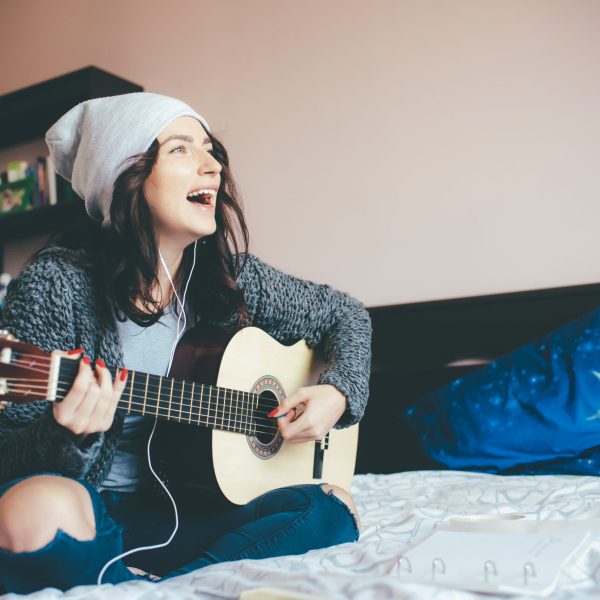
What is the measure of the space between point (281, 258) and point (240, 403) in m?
1.08

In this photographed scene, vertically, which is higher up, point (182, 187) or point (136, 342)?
point (182, 187)

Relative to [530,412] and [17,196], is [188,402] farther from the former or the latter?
[17,196]

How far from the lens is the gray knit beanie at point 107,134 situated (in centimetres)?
125

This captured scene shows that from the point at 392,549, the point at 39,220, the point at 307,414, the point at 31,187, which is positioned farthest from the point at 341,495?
the point at 31,187

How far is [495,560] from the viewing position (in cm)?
73

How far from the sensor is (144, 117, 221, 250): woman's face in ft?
4.15

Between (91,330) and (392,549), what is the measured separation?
1.86 ft

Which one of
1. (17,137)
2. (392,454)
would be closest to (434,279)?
(392,454)

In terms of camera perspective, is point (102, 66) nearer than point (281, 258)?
No

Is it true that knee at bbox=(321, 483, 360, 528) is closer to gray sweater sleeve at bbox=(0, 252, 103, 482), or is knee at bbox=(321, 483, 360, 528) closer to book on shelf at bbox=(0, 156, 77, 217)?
gray sweater sleeve at bbox=(0, 252, 103, 482)

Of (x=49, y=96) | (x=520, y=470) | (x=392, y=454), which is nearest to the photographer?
(x=520, y=470)

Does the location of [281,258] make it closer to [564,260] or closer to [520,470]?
[564,260]

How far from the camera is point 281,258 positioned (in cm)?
229

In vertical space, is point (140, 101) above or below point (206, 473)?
above
